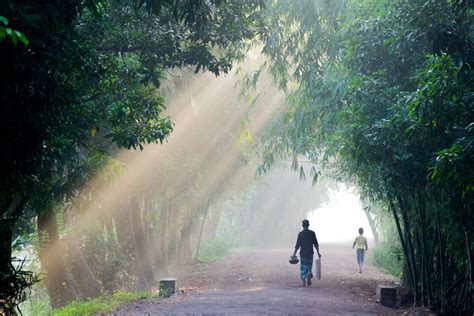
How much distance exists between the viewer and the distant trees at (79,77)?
601 centimetres

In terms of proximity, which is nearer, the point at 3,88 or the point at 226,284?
the point at 3,88

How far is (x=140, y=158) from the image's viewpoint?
61.0ft

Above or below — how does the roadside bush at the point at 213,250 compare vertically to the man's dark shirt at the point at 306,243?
above

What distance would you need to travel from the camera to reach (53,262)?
15.3m

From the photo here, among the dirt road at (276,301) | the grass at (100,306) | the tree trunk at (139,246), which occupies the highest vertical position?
the tree trunk at (139,246)

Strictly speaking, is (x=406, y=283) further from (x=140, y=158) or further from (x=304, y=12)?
(x=140, y=158)

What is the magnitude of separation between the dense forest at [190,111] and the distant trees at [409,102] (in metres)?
0.03

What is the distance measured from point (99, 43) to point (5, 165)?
3.77 meters

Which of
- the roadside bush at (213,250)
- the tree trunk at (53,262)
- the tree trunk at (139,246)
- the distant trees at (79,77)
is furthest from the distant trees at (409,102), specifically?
the roadside bush at (213,250)

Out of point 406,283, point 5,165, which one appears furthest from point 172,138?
point 5,165

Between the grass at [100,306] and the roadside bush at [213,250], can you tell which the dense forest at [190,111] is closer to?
the grass at [100,306]

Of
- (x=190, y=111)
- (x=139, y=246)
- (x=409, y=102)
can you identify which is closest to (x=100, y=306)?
(x=409, y=102)

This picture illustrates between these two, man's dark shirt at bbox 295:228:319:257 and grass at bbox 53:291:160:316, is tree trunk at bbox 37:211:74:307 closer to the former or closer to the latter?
Result: grass at bbox 53:291:160:316

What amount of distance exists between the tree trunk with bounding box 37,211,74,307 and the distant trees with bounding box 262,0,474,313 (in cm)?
683
